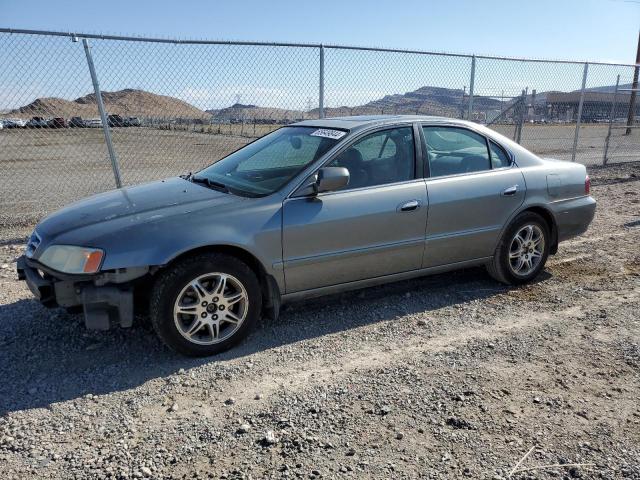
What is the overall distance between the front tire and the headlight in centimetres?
40

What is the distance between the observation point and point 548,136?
1400 cm

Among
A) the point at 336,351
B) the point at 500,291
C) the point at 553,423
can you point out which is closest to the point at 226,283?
the point at 336,351

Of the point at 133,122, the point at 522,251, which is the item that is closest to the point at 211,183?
the point at 522,251

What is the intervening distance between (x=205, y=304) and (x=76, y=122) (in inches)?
263

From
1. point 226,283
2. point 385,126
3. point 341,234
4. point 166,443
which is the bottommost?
point 166,443

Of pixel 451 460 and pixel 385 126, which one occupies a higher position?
pixel 385 126

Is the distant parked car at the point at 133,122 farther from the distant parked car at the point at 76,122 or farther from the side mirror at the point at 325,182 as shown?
the side mirror at the point at 325,182

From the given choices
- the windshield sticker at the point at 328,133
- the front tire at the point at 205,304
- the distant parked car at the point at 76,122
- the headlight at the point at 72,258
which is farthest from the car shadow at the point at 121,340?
the distant parked car at the point at 76,122

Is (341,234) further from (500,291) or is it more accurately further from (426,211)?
(500,291)

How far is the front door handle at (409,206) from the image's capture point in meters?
4.02

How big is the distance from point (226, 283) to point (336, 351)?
910 mm

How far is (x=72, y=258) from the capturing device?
324cm

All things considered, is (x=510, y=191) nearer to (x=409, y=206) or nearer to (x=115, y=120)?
(x=409, y=206)

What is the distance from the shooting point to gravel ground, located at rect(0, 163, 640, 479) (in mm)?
2514
